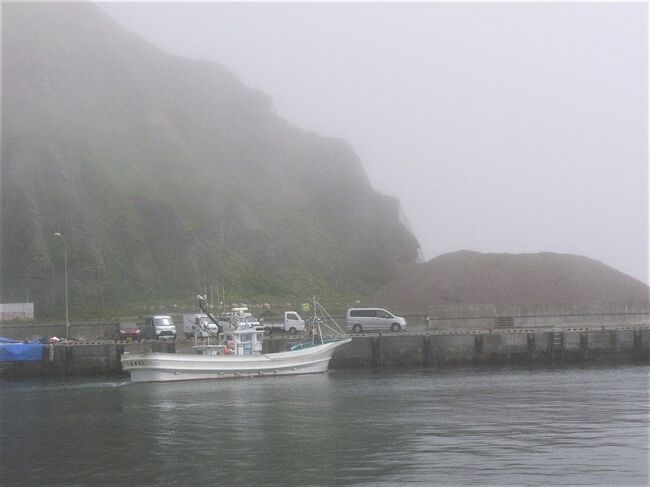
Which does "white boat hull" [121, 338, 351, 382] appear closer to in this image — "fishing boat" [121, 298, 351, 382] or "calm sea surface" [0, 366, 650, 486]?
"fishing boat" [121, 298, 351, 382]

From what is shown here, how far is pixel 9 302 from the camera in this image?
8256cm

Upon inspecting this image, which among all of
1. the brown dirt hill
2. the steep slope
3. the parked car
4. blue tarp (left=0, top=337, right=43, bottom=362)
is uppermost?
the steep slope

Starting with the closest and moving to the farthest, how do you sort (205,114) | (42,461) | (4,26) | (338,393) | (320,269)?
(42,461) → (338,393) → (320,269) → (4,26) → (205,114)

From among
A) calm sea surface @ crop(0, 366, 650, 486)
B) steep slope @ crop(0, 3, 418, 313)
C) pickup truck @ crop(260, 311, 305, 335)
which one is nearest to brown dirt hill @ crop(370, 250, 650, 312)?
steep slope @ crop(0, 3, 418, 313)

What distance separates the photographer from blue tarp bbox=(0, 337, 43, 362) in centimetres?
5334

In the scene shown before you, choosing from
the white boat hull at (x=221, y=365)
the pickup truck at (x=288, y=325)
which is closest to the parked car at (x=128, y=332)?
the pickup truck at (x=288, y=325)

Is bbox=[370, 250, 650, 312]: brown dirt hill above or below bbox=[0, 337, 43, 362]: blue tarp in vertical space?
above

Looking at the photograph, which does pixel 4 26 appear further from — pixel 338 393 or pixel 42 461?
pixel 42 461

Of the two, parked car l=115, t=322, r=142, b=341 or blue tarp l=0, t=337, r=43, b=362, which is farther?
parked car l=115, t=322, r=142, b=341

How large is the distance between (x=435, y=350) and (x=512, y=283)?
120 ft

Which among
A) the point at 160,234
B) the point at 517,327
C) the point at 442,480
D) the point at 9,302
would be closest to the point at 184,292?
the point at 160,234

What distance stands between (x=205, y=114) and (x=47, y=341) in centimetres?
7759

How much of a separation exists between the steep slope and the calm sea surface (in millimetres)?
45666

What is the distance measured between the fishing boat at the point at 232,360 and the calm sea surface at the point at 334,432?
196 centimetres
